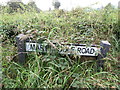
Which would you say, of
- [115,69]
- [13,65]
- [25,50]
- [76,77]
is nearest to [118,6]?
[115,69]

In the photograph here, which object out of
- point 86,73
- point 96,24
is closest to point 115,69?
point 86,73

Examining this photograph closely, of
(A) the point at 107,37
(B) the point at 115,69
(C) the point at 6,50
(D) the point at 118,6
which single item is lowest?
(B) the point at 115,69

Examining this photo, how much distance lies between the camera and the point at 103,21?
213 centimetres

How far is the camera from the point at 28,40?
54.6 inches

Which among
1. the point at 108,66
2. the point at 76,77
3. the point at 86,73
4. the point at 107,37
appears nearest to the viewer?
the point at 76,77

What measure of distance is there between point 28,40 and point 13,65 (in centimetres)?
44

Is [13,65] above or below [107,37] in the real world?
below

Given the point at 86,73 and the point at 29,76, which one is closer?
the point at 29,76

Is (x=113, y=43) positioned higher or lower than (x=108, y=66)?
higher

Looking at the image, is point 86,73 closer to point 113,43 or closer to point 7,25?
point 113,43

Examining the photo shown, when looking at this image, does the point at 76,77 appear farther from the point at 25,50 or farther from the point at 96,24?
the point at 96,24

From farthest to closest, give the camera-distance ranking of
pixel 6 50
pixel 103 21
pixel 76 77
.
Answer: pixel 103 21 → pixel 6 50 → pixel 76 77

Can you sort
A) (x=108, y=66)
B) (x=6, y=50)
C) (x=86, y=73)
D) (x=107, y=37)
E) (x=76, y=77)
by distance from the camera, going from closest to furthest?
(x=76, y=77)
(x=86, y=73)
(x=108, y=66)
(x=6, y=50)
(x=107, y=37)

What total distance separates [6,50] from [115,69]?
6.00ft
